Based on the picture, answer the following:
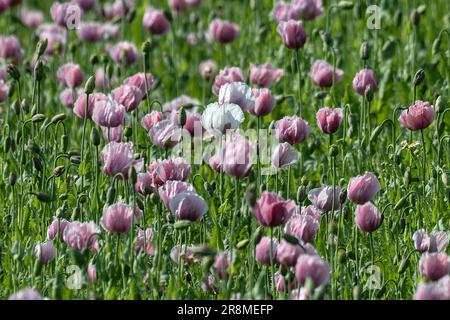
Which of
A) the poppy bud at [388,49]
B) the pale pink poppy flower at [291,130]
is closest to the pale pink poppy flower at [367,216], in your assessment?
the pale pink poppy flower at [291,130]

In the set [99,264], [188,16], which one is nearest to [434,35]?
[188,16]

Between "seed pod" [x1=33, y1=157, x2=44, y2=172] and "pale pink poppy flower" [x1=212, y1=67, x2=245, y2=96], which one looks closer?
"seed pod" [x1=33, y1=157, x2=44, y2=172]

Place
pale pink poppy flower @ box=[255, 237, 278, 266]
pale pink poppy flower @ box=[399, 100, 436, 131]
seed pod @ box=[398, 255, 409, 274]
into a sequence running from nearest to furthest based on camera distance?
pale pink poppy flower @ box=[255, 237, 278, 266] < seed pod @ box=[398, 255, 409, 274] < pale pink poppy flower @ box=[399, 100, 436, 131]

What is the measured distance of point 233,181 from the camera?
468 centimetres

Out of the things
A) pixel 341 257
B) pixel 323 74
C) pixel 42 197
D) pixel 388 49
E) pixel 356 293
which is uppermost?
pixel 388 49

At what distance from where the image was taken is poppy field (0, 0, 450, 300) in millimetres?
3572

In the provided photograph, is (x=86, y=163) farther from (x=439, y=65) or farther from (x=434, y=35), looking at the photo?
(x=434, y=35)

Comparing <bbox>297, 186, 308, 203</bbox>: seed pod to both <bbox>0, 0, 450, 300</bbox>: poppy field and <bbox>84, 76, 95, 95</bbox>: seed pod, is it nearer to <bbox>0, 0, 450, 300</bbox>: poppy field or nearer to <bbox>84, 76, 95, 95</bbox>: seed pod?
<bbox>0, 0, 450, 300</bbox>: poppy field

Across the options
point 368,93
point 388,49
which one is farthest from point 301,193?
point 388,49

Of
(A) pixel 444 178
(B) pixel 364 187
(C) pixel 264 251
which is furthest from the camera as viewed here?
(A) pixel 444 178

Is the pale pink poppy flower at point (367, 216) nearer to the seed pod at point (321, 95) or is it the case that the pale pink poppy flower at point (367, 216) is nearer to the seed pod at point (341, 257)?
the seed pod at point (341, 257)

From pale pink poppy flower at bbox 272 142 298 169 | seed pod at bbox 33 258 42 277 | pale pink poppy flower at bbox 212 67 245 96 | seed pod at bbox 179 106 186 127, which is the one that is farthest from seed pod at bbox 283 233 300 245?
pale pink poppy flower at bbox 212 67 245 96

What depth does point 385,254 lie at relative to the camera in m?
4.08

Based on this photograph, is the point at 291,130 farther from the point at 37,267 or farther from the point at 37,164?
the point at 37,267
